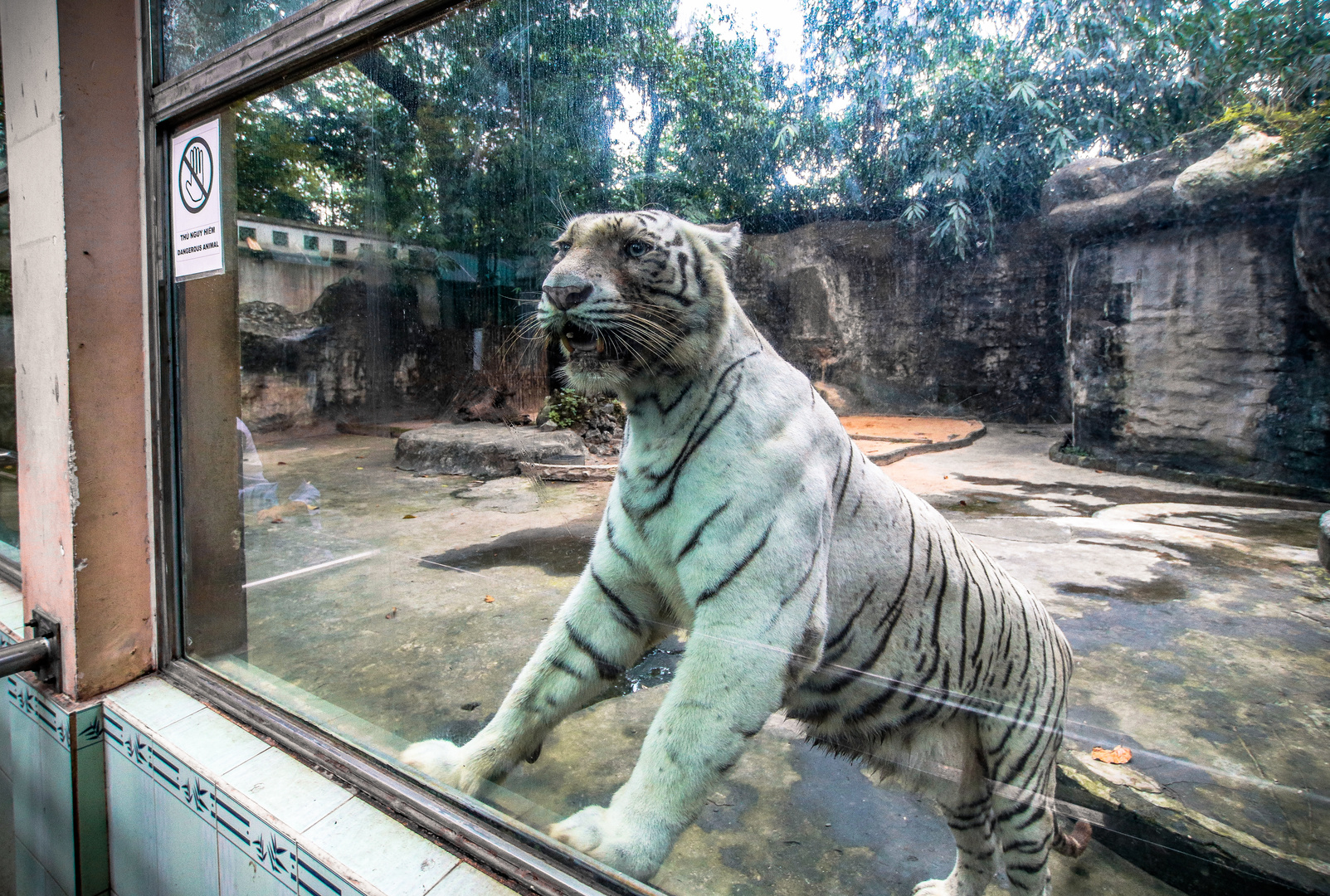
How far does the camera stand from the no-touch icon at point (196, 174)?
1953mm

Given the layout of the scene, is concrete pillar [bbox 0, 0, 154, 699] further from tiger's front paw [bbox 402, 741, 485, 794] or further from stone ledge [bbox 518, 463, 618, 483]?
stone ledge [bbox 518, 463, 618, 483]

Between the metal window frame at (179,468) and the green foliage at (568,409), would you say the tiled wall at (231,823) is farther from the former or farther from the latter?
the green foliage at (568,409)

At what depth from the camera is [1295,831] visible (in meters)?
0.82

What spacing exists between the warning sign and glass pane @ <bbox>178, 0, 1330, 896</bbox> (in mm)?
494

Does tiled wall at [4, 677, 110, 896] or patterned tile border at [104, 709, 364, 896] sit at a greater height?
patterned tile border at [104, 709, 364, 896]

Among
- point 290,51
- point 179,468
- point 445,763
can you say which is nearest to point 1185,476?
point 445,763

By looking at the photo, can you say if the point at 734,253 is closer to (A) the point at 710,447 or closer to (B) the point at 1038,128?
(A) the point at 710,447

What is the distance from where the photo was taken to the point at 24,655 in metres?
2.05

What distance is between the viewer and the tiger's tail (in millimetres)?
1010

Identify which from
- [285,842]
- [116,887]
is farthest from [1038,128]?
[116,887]

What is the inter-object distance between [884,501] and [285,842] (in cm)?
147

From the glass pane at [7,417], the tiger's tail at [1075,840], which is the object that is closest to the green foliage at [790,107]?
the tiger's tail at [1075,840]

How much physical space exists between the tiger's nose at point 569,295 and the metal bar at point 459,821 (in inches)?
39.6

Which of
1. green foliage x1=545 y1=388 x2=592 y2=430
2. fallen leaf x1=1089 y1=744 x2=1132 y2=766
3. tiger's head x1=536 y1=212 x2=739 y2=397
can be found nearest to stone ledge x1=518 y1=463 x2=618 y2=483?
green foliage x1=545 y1=388 x2=592 y2=430
